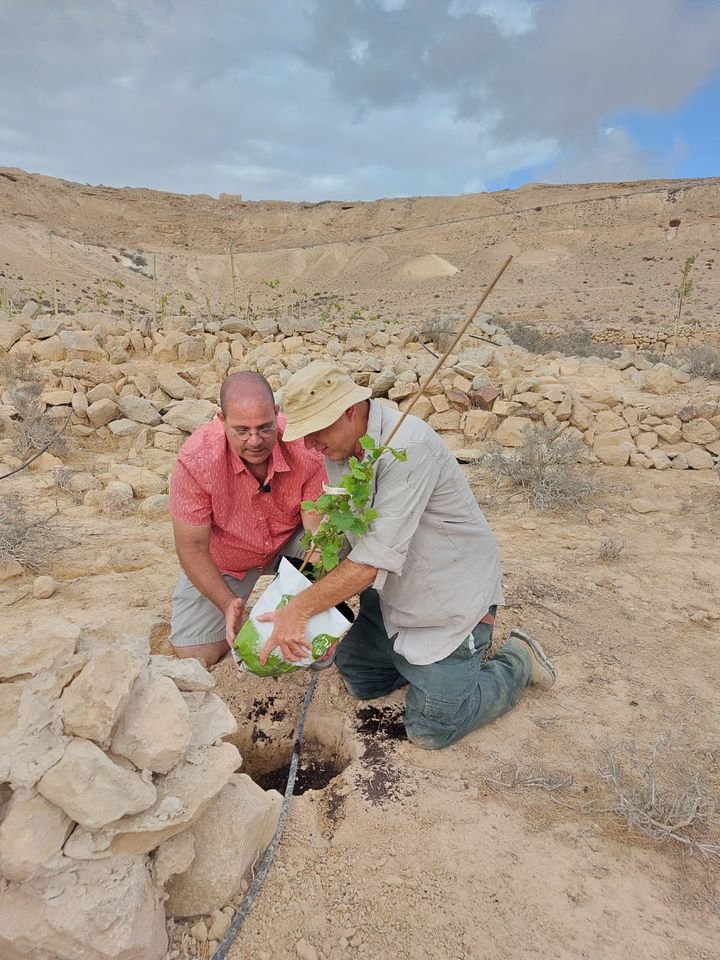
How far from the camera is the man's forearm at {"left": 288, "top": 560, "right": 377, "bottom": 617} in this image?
1994 millimetres

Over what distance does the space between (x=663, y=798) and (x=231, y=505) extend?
2002mm

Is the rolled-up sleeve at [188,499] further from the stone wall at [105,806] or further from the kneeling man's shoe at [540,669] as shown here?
the kneeling man's shoe at [540,669]

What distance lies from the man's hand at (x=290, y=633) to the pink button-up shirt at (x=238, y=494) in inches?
28.5

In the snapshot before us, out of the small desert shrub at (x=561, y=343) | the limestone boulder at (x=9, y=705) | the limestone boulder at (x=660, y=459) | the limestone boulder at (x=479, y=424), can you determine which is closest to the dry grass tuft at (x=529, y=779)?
the limestone boulder at (x=9, y=705)

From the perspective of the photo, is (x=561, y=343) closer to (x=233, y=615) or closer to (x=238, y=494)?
(x=238, y=494)

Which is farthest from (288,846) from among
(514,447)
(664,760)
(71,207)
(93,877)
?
(71,207)

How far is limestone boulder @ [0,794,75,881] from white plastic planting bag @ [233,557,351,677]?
Result: 765 mm

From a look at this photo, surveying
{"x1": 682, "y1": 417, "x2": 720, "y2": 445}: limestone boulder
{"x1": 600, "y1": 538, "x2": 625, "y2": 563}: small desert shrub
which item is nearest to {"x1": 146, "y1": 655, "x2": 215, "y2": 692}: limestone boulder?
{"x1": 600, "y1": 538, "x2": 625, "y2": 563}: small desert shrub

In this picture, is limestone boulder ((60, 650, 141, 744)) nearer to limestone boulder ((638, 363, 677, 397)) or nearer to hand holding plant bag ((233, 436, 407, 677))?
hand holding plant bag ((233, 436, 407, 677))

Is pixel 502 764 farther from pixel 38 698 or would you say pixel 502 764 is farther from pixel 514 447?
pixel 514 447

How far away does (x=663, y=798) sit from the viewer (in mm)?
2012

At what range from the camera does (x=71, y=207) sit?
39.3 meters

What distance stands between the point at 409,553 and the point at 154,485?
143 inches

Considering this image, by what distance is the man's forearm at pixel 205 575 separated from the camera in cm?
261
